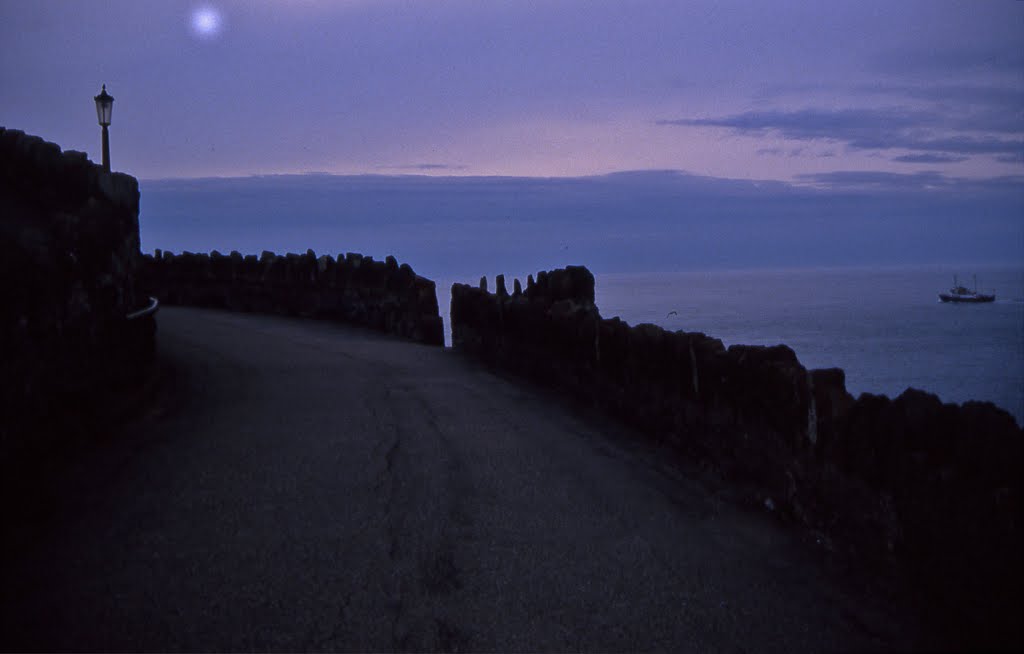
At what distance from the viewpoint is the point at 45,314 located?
6.50m

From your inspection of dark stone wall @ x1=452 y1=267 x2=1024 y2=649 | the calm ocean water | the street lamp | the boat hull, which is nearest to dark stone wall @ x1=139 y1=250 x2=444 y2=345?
the street lamp

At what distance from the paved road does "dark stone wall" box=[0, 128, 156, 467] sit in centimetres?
56

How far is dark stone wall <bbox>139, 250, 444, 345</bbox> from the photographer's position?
666 inches

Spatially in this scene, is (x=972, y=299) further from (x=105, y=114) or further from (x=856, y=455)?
(x=856, y=455)

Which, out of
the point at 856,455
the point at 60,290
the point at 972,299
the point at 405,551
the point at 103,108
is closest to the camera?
the point at 856,455

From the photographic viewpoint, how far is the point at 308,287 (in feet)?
65.9

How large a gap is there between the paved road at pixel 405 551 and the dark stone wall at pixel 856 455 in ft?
0.89

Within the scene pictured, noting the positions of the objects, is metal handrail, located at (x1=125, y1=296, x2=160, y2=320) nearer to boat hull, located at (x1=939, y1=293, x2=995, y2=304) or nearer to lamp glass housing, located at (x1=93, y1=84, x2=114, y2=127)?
lamp glass housing, located at (x1=93, y1=84, x2=114, y2=127)

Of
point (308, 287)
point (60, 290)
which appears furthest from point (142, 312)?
point (308, 287)

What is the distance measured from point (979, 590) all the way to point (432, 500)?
11.6 ft

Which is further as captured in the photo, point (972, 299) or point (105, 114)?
point (972, 299)

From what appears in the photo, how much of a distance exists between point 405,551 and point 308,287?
1523 cm

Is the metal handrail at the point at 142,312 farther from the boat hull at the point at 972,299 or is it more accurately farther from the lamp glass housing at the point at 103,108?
the boat hull at the point at 972,299

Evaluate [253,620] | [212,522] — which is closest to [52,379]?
[212,522]
